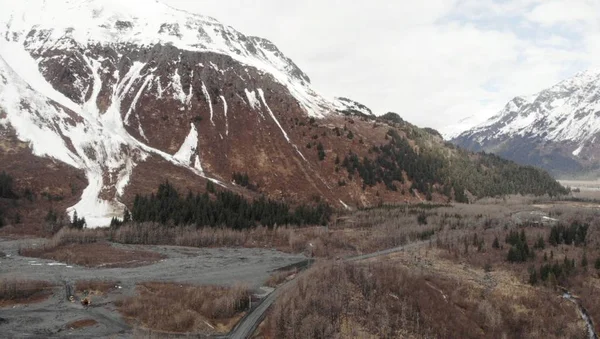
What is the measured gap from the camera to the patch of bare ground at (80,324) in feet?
204

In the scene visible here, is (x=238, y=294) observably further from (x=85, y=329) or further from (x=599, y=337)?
(x=599, y=337)

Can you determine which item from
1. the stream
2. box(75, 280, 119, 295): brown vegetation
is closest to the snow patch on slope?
box(75, 280, 119, 295): brown vegetation

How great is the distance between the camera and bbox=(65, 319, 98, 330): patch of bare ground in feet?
204

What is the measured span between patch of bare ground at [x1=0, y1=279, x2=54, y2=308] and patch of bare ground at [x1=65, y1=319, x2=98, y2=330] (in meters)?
12.7

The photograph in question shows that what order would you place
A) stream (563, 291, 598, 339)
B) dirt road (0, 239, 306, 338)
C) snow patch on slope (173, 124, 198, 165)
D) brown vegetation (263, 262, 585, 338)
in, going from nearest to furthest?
dirt road (0, 239, 306, 338) < brown vegetation (263, 262, 585, 338) < stream (563, 291, 598, 339) < snow patch on slope (173, 124, 198, 165)

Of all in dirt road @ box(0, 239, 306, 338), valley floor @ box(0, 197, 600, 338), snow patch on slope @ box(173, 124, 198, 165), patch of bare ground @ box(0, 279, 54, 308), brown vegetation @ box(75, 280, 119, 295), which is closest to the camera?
dirt road @ box(0, 239, 306, 338)

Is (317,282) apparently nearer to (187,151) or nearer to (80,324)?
(80,324)

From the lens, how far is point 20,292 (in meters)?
74.1

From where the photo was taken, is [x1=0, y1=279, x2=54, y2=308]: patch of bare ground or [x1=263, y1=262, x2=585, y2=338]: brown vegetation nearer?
[x1=263, y1=262, x2=585, y2=338]: brown vegetation

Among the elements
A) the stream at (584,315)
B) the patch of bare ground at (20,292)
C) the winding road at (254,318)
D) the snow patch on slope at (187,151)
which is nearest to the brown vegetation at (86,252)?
the patch of bare ground at (20,292)

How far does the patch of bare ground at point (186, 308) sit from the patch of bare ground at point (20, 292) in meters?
12.6

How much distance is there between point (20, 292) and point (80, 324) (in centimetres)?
1713

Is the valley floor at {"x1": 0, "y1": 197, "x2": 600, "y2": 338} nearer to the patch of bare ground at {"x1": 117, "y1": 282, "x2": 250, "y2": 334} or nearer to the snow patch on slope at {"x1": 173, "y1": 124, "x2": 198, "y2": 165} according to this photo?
the patch of bare ground at {"x1": 117, "y1": 282, "x2": 250, "y2": 334}

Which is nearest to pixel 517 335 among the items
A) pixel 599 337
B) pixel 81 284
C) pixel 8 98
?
pixel 599 337
